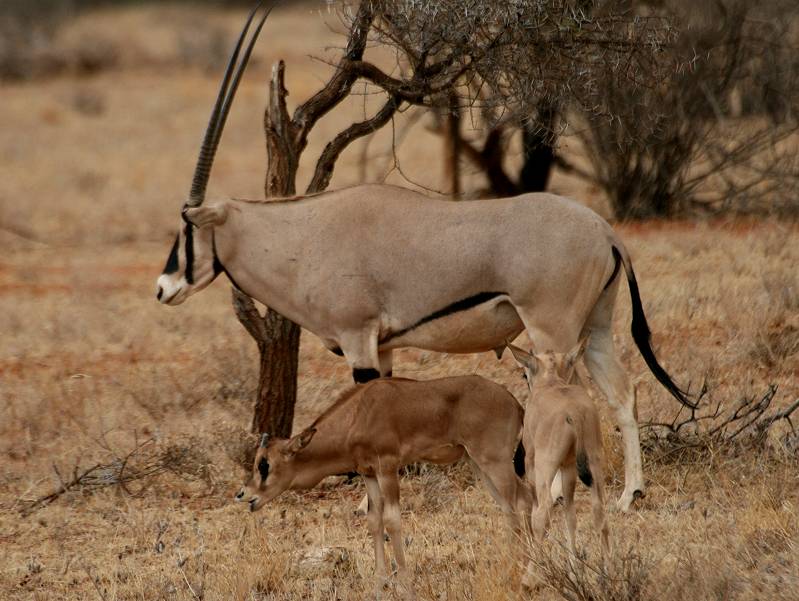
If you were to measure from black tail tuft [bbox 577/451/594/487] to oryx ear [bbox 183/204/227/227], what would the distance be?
9.00 feet

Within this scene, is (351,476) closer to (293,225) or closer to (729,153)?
(293,225)

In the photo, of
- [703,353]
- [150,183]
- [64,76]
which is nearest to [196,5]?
[64,76]

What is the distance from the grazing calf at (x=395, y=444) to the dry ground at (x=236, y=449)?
0.34 metres

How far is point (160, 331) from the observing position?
1237 centimetres

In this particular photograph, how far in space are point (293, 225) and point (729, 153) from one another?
8338 mm

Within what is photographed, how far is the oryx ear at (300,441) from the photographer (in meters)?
6.23

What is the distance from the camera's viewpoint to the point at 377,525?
6320 millimetres

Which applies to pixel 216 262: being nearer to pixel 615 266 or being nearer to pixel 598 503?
pixel 615 266

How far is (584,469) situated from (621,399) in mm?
1707

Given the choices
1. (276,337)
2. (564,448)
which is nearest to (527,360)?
(564,448)

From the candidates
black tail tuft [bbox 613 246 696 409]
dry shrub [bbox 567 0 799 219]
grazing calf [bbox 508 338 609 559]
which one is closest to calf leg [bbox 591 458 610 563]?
grazing calf [bbox 508 338 609 559]

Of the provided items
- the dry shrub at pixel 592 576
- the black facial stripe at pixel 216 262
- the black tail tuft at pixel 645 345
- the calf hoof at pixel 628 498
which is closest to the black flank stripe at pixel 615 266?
the black tail tuft at pixel 645 345

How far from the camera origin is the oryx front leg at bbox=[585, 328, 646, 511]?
7492mm

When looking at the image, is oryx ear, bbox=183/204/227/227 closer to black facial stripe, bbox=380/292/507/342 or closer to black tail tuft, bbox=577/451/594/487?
black facial stripe, bbox=380/292/507/342
